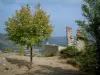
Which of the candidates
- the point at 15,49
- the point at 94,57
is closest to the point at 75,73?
the point at 94,57

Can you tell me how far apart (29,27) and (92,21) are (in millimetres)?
5576

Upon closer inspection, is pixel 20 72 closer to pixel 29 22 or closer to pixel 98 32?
pixel 29 22

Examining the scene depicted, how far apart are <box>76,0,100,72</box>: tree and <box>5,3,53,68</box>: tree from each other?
15.7 feet

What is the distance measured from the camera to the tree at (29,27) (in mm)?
19344

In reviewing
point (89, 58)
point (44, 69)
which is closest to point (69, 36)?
point (44, 69)

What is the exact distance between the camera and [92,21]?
15.1 m

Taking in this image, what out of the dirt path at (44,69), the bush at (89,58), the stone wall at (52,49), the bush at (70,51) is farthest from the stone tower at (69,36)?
the bush at (89,58)

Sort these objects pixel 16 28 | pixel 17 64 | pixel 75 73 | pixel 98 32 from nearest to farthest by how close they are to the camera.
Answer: pixel 98 32 → pixel 75 73 → pixel 16 28 → pixel 17 64

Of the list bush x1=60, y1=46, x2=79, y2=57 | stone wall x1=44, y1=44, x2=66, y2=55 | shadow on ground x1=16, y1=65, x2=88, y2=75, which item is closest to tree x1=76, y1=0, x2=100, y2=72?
shadow on ground x1=16, y1=65, x2=88, y2=75

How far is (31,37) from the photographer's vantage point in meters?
19.4

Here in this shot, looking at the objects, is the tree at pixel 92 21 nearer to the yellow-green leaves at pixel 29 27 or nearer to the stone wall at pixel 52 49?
the yellow-green leaves at pixel 29 27

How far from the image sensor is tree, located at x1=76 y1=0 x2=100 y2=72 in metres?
14.9

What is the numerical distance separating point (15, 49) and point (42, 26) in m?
10.2

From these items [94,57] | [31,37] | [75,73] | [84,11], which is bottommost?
[75,73]
